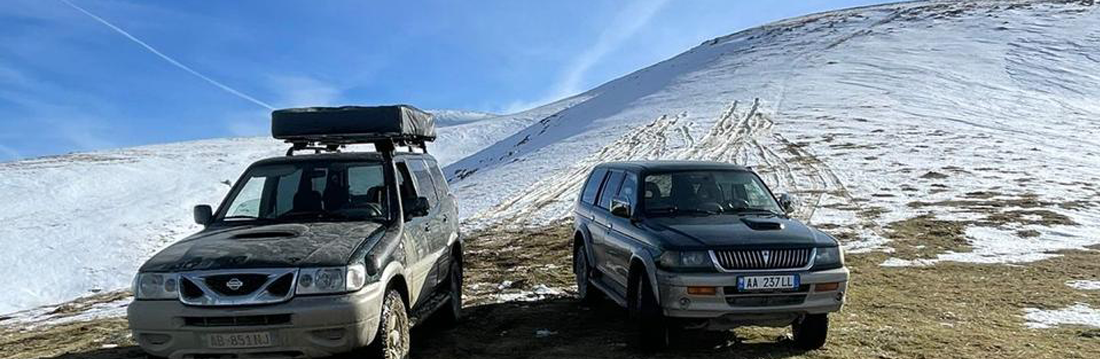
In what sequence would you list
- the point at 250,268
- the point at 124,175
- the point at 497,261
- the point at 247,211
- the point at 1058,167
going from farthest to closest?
1. the point at 124,175
2. the point at 1058,167
3. the point at 497,261
4. the point at 247,211
5. the point at 250,268

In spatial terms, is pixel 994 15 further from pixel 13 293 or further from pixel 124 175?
pixel 13 293

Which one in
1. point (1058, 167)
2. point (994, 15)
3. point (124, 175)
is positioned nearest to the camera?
point (1058, 167)

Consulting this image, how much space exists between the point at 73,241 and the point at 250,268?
706 inches

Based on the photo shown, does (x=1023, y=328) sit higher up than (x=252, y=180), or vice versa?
(x=252, y=180)

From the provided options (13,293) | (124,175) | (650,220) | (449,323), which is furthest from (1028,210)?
(124,175)

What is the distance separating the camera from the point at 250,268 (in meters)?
5.07

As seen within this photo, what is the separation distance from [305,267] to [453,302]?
3124mm

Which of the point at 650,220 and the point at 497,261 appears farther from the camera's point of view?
the point at 497,261

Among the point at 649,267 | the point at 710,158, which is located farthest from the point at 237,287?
the point at 710,158

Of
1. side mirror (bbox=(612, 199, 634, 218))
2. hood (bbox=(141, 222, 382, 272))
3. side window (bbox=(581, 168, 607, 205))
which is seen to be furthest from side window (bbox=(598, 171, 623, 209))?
hood (bbox=(141, 222, 382, 272))

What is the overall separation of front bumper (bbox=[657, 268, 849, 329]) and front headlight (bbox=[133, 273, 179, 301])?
362 centimetres

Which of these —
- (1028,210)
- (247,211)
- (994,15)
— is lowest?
(1028,210)

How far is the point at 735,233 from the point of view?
645 cm

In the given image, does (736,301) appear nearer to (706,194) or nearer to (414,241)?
(706,194)
